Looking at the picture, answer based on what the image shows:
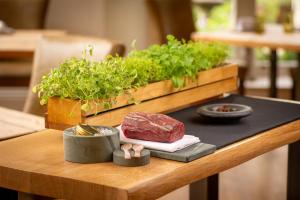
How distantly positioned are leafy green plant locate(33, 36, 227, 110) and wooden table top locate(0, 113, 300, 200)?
190 mm

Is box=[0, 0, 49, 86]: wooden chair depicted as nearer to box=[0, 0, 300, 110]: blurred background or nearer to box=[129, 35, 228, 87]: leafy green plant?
box=[0, 0, 300, 110]: blurred background

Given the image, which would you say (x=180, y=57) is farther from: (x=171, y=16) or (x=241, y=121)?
(x=171, y=16)

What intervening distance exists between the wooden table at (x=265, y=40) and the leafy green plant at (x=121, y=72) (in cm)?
228

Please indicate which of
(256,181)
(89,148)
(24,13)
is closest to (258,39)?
(256,181)

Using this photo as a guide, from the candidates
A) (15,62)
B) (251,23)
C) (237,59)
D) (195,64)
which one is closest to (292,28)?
(251,23)

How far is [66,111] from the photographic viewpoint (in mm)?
2443

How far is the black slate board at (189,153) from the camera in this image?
7.25ft

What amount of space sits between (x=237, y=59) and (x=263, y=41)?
188 centimetres

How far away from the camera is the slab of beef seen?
2.30 metres

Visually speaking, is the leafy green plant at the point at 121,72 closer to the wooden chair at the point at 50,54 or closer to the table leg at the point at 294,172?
the table leg at the point at 294,172

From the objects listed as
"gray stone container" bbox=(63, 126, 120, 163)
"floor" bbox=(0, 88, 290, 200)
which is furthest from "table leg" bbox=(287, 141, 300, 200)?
"gray stone container" bbox=(63, 126, 120, 163)

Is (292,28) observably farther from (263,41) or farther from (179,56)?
(179,56)

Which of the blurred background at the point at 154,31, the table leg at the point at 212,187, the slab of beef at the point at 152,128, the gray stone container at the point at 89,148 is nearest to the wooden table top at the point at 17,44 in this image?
the blurred background at the point at 154,31

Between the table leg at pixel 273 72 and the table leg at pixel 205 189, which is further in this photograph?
the table leg at pixel 273 72
